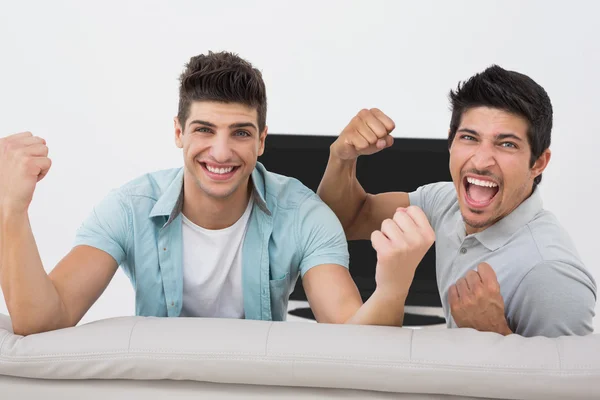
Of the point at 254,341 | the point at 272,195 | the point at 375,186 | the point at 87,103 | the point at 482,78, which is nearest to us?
the point at 254,341

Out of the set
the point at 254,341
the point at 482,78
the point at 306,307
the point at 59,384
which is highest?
the point at 482,78

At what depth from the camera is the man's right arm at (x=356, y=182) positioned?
2410mm

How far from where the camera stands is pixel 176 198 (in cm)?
247

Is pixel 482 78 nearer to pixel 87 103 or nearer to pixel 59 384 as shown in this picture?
pixel 59 384

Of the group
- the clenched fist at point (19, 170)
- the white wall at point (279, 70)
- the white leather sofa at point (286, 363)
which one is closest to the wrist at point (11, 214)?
the clenched fist at point (19, 170)

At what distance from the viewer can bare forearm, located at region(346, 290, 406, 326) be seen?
1986 millimetres

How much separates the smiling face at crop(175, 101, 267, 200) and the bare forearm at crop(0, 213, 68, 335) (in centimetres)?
54

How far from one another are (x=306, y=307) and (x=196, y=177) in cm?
216

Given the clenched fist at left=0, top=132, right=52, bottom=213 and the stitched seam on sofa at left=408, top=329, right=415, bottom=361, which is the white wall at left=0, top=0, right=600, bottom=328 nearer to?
the clenched fist at left=0, top=132, right=52, bottom=213

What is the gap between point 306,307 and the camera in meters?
4.49

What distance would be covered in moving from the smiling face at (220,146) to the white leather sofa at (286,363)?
0.63 metres

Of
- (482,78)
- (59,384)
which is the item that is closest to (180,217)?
(59,384)

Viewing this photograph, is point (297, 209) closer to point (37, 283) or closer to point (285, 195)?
point (285, 195)

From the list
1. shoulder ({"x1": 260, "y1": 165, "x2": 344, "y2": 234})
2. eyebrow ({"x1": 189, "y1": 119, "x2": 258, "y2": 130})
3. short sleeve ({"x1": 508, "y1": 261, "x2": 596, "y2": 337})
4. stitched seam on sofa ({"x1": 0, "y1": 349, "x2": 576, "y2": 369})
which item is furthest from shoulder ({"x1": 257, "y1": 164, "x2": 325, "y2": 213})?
stitched seam on sofa ({"x1": 0, "y1": 349, "x2": 576, "y2": 369})
